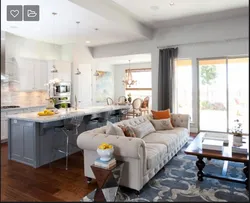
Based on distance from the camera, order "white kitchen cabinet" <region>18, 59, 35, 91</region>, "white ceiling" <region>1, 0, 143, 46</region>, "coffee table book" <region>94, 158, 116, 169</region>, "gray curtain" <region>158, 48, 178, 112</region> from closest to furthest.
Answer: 1. "coffee table book" <region>94, 158, 116, 169</region>
2. "white ceiling" <region>1, 0, 143, 46</region>
3. "white kitchen cabinet" <region>18, 59, 35, 91</region>
4. "gray curtain" <region>158, 48, 178, 112</region>

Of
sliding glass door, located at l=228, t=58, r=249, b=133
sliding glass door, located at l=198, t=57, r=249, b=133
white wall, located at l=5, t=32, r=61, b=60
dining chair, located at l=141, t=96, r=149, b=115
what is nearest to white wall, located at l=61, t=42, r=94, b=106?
white wall, located at l=5, t=32, r=61, b=60

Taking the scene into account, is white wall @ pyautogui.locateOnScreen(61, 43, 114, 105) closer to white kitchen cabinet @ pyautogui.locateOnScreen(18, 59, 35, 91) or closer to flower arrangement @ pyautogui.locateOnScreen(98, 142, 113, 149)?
white kitchen cabinet @ pyautogui.locateOnScreen(18, 59, 35, 91)

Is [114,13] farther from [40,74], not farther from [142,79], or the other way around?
[142,79]

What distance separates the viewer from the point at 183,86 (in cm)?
625

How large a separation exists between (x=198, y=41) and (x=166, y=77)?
4.56 ft

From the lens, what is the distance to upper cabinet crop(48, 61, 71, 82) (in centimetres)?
636

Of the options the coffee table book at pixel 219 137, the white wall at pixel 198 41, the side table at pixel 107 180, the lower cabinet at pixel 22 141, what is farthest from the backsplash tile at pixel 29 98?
the coffee table book at pixel 219 137

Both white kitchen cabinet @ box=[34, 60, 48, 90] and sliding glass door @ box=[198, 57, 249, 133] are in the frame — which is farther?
white kitchen cabinet @ box=[34, 60, 48, 90]

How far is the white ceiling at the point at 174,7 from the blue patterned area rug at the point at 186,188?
137 inches

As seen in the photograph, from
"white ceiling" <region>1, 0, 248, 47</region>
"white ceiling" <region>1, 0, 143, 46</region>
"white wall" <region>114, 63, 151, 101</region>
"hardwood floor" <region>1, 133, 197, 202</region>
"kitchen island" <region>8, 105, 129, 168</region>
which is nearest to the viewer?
"hardwood floor" <region>1, 133, 197, 202</region>

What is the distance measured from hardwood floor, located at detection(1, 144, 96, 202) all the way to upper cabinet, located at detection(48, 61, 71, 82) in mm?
3261

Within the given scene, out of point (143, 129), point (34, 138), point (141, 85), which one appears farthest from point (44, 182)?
point (141, 85)

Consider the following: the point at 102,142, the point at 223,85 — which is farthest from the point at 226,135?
the point at 102,142

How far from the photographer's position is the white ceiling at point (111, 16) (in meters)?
3.87
